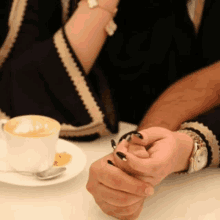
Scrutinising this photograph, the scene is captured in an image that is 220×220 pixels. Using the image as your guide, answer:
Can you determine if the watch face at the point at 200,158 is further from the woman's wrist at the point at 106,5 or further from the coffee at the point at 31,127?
the woman's wrist at the point at 106,5

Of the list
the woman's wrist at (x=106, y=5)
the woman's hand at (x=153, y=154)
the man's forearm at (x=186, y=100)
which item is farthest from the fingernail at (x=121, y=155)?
the woman's wrist at (x=106, y=5)

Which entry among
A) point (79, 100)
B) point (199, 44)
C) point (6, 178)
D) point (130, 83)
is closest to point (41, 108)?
point (79, 100)

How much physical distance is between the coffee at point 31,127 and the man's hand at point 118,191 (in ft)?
0.36

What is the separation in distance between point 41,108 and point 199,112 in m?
0.34

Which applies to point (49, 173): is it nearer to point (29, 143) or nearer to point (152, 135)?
point (29, 143)

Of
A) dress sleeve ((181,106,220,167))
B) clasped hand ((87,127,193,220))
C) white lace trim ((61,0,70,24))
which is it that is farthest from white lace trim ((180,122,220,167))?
white lace trim ((61,0,70,24))

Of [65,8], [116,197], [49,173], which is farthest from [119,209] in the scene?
[65,8]

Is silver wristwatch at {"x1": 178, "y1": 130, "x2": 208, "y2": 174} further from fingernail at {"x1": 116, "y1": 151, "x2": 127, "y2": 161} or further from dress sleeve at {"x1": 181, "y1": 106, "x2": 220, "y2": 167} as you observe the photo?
fingernail at {"x1": 116, "y1": 151, "x2": 127, "y2": 161}

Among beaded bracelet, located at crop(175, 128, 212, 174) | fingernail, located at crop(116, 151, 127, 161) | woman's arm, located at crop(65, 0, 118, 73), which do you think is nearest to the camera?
fingernail, located at crop(116, 151, 127, 161)

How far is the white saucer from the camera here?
0.42m

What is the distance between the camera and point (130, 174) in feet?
1.29

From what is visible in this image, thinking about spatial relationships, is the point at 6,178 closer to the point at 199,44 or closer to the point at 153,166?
the point at 153,166

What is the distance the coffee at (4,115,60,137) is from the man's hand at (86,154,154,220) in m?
0.11

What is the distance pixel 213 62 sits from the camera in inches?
29.4
